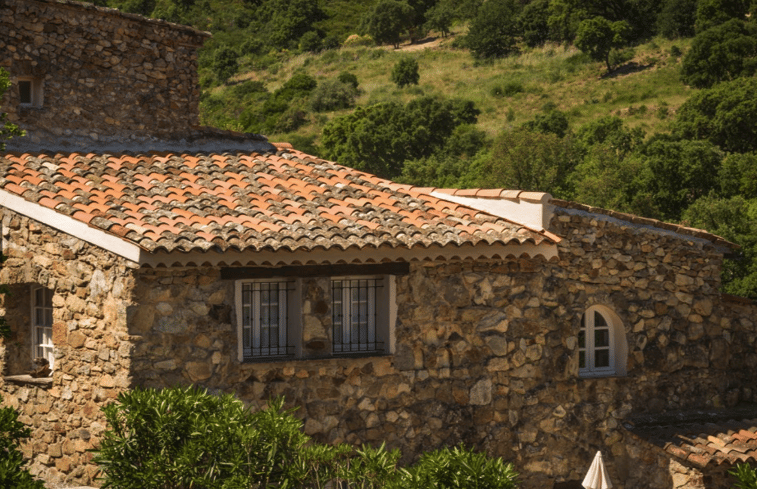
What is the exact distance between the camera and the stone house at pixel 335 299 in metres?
10.1

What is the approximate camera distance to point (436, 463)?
7648 mm

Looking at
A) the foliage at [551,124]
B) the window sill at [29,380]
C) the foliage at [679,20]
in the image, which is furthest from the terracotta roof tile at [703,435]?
the foliage at [679,20]

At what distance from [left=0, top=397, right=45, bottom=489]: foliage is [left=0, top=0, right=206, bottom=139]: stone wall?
4.79m

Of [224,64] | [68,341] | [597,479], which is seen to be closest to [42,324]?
[68,341]

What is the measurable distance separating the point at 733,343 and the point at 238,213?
7.22 metres

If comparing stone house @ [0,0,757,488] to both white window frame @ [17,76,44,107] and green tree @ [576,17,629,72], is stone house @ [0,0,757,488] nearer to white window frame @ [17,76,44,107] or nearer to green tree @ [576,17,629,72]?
white window frame @ [17,76,44,107]

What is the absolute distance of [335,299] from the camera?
1111 cm

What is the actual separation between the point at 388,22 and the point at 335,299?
50167mm

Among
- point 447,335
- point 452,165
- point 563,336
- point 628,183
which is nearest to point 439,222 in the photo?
point 447,335

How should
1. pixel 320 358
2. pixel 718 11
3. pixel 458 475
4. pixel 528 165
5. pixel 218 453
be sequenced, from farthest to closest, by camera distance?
pixel 718 11
pixel 528 165
pixel 320 358
pixel 218 453
pixel 458 475

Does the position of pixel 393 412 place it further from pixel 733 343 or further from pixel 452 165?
pixel 452 165

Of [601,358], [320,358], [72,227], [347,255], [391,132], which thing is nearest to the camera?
[72,227]

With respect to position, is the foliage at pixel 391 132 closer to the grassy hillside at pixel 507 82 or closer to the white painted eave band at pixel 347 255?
the grassy hillside at pixel 507 82

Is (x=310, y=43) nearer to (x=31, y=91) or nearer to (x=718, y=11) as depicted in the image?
(x=718, y=11)
